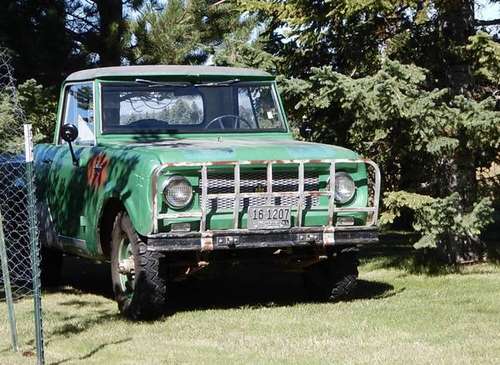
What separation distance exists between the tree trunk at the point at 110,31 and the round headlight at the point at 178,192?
23.9 feet

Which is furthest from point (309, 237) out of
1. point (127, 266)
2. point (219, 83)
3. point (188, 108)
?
point (219, 83)

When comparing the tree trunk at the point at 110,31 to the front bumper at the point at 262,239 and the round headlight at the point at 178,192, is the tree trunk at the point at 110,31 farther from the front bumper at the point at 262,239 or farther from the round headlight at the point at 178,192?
the front bumper at the point at 262,239

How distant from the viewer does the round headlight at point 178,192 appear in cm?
791

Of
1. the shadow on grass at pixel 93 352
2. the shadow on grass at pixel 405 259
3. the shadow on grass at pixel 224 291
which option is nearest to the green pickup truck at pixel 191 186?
the shadow on grass at pixel 224 291

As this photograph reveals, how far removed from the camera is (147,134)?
9188mm

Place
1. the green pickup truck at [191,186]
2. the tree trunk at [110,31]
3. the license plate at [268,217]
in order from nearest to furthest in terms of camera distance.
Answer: the green pickup truck at [191,186] → the license plate at [268,217] → the tree trunk at [110,31]

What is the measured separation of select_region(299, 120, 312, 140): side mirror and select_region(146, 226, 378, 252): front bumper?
9.76 ft

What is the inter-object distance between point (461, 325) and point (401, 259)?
4.18 metres

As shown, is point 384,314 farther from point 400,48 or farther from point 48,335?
point 400,48

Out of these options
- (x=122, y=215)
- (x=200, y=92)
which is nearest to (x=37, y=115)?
(x=200, y=92)

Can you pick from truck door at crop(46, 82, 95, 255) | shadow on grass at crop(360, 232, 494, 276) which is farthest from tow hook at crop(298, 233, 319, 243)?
shadow on grass at crop(360, 232, 494, 276)

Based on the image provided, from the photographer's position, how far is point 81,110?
379 inches

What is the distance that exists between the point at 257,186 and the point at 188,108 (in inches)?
61.0

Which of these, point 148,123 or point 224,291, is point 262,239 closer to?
point 148,123
